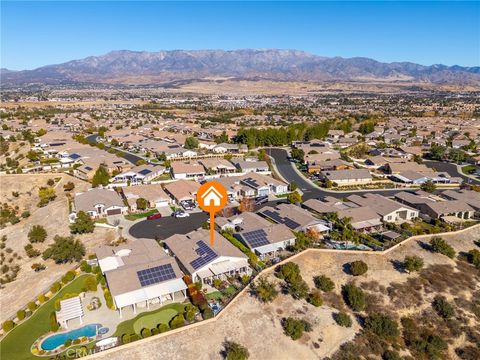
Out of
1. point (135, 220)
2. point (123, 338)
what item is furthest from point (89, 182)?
point (123, 338)

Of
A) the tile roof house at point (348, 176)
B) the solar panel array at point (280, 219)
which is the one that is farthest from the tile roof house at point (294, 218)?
the tile roof house at point (348, 176)

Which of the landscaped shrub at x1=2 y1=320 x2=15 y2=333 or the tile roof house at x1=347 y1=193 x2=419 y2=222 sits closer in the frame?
the landscaped shrub at x1=2 y1=320 x2=15 y2=333

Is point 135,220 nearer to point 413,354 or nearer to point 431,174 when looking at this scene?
point 413,354

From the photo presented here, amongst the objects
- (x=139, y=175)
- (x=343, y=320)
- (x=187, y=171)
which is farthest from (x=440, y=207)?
(x=139, y=175)

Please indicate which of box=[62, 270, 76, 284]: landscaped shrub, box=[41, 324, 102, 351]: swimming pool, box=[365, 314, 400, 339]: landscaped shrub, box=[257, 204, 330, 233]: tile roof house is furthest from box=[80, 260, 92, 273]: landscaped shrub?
box=[365, 314, 400, 339]: landscaped shrub

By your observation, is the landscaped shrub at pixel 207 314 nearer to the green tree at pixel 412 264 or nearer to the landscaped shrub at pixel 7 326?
the landscaped shrub at pixel 7 326

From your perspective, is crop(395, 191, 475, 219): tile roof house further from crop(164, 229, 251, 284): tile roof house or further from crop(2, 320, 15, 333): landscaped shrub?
crop(2, 320, 15, 333): landscaped shrub

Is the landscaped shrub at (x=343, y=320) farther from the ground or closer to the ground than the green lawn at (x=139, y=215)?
closer to the ground
